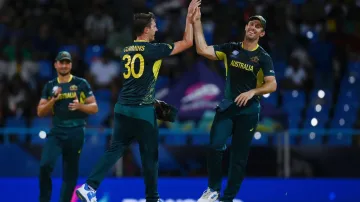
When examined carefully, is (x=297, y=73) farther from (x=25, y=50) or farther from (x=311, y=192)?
(x=25, y=50)

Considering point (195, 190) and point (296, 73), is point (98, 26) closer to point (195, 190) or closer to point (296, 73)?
point (296, 73)

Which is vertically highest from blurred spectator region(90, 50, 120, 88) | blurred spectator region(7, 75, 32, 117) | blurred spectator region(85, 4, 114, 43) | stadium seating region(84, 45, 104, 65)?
blurred spectator region(85, 4, 114, 43)

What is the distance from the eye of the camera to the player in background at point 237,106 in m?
11.0

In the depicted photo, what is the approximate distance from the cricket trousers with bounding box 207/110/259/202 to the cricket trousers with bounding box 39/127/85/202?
238 centimetres

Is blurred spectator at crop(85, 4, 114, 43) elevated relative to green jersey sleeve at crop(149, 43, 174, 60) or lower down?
elevated

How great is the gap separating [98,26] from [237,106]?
9665 mm

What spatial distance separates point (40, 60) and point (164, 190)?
586 cm

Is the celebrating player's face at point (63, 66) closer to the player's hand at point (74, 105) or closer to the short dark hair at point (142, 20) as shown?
the player's hand at point (74, 105)

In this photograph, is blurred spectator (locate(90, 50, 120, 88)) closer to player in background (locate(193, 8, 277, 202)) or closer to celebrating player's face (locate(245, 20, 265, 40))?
player in background (locate(193, 8, 277, 202))

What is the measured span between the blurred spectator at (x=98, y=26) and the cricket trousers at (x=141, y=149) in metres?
9.41

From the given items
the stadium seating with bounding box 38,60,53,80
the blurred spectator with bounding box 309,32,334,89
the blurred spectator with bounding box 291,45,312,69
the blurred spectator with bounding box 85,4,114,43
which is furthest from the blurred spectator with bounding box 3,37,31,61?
the blurred spectator with bounding box 309,32,334,89

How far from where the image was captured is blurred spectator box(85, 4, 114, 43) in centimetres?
2009

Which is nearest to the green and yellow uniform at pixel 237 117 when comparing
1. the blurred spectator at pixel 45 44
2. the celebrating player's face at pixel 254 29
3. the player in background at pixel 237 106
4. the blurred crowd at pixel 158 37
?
the player in background at pixel 237 106

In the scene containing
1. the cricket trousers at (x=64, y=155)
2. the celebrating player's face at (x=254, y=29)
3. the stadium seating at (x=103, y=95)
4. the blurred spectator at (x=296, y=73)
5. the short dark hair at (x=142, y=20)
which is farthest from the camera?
the blurred spectator at (x=296, y=73)
